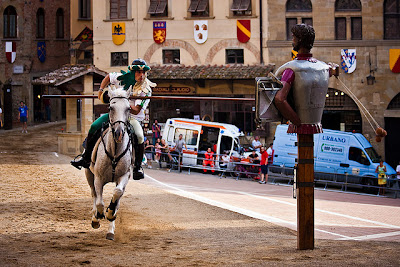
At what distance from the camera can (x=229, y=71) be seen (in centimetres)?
4147

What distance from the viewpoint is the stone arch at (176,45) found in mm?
43438

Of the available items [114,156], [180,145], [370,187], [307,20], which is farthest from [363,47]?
[114,156]

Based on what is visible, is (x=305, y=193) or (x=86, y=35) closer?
(x=305, y=193)

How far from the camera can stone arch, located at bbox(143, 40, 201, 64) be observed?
43.4 m

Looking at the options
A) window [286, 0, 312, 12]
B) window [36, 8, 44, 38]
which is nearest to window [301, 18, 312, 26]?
window [286, 0, 312, 12]

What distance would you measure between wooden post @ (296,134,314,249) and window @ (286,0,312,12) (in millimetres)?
29550

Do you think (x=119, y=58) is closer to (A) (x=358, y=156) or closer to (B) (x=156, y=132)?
(B) (x=156, y=132)

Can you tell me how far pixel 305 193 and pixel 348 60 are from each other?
2901 centimetres

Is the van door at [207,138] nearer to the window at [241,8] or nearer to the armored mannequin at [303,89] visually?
the window at [241,8]

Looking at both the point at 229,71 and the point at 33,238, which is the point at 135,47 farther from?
the point at 33,238

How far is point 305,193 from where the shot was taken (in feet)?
41.4

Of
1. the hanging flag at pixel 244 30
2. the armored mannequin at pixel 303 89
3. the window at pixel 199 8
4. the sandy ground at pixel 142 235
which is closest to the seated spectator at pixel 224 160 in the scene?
the sandy ground at pixel 142 235

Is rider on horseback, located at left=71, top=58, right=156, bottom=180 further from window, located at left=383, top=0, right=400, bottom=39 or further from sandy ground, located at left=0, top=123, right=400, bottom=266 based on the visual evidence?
window, located at left=383, top=0, right=400, bottom=39

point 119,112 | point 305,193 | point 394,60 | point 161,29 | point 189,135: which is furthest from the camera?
point 161,29
